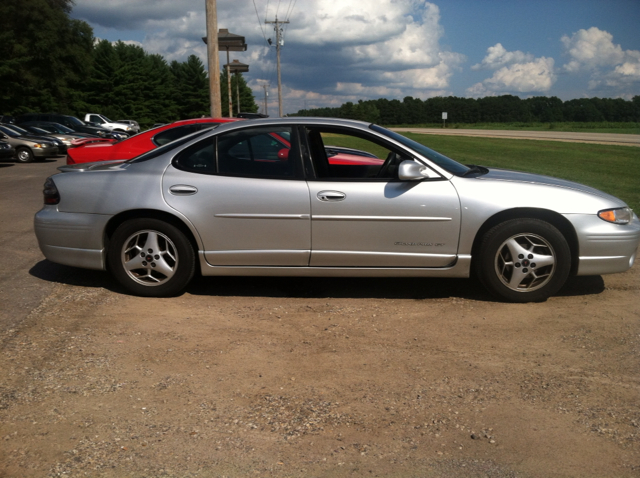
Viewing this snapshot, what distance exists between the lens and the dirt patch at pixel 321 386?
2.83 metres

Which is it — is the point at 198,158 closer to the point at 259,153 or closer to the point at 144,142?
the point at 259,153

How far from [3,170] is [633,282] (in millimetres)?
18787

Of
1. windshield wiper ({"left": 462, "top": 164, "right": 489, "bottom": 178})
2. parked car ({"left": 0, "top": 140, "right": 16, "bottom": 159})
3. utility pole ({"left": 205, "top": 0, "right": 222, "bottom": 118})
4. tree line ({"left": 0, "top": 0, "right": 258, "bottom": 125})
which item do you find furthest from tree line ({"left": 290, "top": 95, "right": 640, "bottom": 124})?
windshield wiper ({"left": 462, "top": 164, "right": 489, "bottom": 178})

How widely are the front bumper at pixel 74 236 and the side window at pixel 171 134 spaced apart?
13.0ft

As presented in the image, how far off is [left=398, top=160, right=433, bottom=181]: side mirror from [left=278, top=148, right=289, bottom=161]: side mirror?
3.15 feet

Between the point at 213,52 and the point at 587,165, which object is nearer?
the point at 213,52

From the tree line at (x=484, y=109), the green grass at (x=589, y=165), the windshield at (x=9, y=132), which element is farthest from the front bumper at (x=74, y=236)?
the tree line at (x=484, y=109)

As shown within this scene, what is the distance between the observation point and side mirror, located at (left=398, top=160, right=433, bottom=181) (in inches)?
198

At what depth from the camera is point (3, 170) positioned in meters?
19.5

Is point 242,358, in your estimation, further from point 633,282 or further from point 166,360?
point 633,282

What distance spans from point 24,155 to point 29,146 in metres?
0.47

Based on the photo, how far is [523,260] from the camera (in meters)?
5.16

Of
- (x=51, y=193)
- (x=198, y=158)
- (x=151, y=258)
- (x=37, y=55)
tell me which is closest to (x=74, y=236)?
(x=51, y=193)

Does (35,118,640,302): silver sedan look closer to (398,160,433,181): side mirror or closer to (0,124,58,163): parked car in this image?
(398,160,433,181): side mirror
